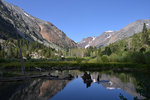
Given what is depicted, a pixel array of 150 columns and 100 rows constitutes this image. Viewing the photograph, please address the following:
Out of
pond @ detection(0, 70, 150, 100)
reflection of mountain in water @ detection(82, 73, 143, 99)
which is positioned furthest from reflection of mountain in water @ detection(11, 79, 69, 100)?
reflection of mountain in water @ detection(82, 73, 143, 99)

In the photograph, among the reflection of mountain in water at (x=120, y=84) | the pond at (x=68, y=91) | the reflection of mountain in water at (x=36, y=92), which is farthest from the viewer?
the reflection of mountain in water at (x=120, y=84)

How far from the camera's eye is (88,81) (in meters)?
40.2

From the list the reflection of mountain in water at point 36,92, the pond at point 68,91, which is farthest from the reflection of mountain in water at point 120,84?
the reflection of mountain in water at point 36,92

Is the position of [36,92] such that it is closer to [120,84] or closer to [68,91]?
[68,91]

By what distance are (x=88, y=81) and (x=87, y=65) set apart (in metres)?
39.5

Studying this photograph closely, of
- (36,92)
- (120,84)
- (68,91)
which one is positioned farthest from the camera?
(120,84)

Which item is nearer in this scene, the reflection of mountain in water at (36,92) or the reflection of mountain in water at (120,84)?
the reflection of mountain in water at (36,92)

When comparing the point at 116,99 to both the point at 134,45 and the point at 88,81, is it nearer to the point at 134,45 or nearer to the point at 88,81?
the point at 88,81

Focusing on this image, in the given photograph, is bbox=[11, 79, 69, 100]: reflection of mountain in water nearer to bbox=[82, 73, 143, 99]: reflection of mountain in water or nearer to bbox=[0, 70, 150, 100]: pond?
bbox=[0, 70, 150, 100]: pond

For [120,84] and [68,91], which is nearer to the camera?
[68,91]

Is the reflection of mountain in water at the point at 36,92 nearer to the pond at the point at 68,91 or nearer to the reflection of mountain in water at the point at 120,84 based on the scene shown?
the pond at the point at 68,91

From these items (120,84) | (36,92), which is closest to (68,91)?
(36,92)

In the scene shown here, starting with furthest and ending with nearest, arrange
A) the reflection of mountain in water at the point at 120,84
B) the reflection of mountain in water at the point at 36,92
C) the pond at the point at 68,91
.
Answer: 1. the reflection of mountain in water at the point at 120,84
2. the pond at the point at 68,91
3. the reflection of mountain in water at the point at 36,92

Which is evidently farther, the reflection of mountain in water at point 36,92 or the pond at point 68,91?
the pond at point 68,91
